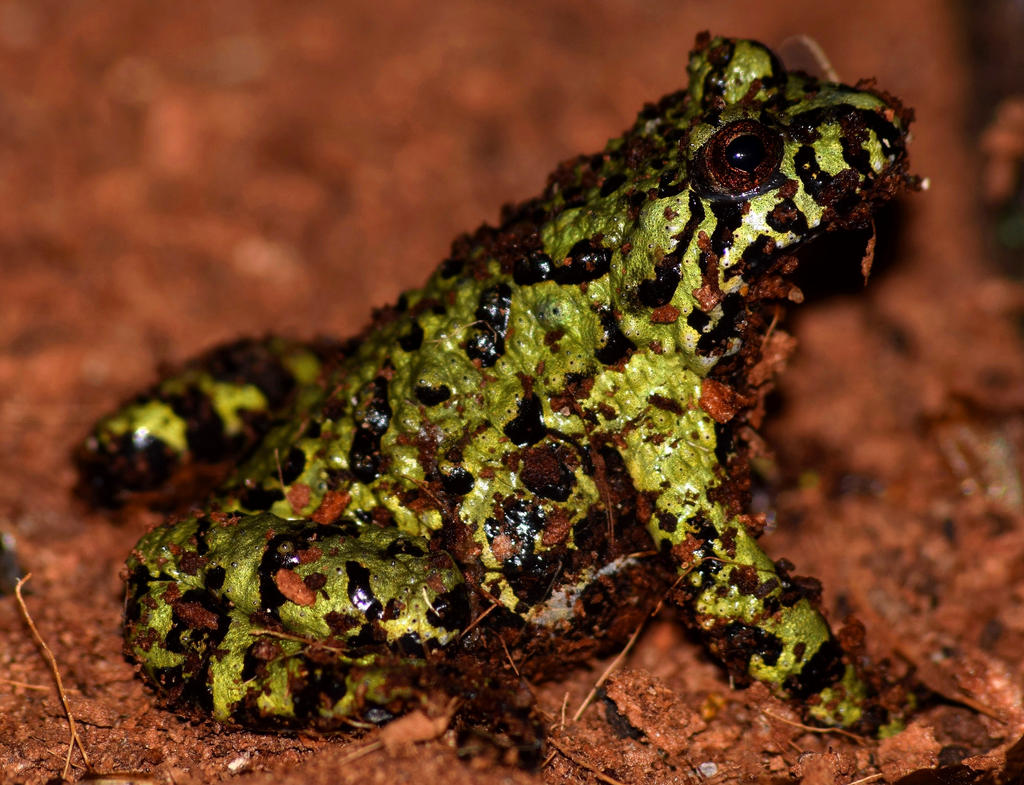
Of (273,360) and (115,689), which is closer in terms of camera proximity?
(115,689)

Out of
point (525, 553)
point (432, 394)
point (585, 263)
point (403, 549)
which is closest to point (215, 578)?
point (403, 549)

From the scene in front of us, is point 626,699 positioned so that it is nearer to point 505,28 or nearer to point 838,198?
point 838,198

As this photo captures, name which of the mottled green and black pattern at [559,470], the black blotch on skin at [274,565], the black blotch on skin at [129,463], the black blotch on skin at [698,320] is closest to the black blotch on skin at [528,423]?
the mottled green and black pattern at [559,470]

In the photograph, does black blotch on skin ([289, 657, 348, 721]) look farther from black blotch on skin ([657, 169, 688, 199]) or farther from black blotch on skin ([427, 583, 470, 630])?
black blotch on skin ([657, 169, 688, 199])

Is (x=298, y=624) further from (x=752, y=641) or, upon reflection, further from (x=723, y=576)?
(x=752, y=641)

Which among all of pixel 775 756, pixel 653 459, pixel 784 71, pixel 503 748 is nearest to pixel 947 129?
pixel 784 71

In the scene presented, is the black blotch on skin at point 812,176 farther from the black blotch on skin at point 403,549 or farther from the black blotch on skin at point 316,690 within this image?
the black blotch on skin at point 316,690
